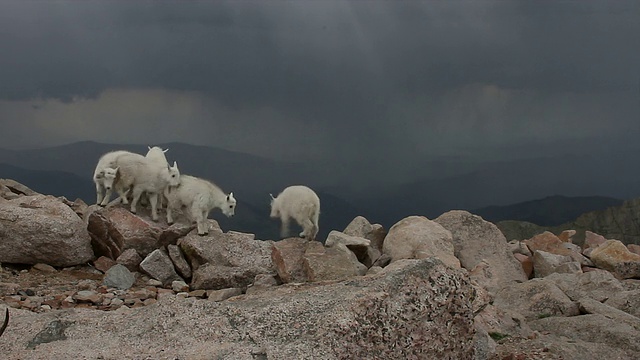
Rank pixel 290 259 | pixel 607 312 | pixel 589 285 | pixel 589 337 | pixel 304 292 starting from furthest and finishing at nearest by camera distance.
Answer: pixel 589 285
pixel 290 259
pixel 607 312
pixel 589 337
pixel 304 292

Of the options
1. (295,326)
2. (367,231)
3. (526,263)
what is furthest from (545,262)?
(295,326)

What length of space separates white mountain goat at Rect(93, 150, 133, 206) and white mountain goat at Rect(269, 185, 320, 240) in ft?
15.2

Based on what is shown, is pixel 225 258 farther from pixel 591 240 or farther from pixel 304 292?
pixel 591 240

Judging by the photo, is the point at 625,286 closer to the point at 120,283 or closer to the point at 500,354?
the point at 500,354

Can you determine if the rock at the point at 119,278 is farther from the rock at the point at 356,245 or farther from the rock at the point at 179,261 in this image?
the rock at the point at 356,245

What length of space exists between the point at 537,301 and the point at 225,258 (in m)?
7.57

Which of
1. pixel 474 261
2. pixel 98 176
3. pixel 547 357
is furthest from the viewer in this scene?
pixel 474 261

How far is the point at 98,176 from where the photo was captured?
17562 mm

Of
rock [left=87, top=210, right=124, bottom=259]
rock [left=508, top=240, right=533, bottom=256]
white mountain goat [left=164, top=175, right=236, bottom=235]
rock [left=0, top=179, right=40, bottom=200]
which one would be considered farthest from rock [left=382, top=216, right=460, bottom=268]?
rock [left=0, top=179, right=40, bottom=200]

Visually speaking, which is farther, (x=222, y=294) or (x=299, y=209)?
(x=299, y=209)

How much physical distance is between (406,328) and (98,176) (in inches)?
510

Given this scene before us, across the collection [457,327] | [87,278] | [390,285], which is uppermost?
[390,285]

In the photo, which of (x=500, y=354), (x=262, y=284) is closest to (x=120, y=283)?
(x=262, y=284)

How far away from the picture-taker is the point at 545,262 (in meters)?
20.4
